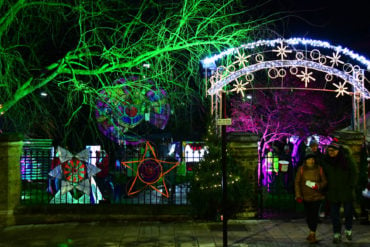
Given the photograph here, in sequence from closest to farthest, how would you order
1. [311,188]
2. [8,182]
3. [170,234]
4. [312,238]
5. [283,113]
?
[311,188] → [312,238] → [170,234] → [8,182] → [283,113]

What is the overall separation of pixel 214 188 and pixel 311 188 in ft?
7.55

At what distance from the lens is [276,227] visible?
8.95m

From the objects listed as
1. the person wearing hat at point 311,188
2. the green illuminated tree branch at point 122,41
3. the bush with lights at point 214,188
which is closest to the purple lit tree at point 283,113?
the green illuminated tree branch at point 122,41

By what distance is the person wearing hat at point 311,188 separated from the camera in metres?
7.57

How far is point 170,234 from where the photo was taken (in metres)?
8.45

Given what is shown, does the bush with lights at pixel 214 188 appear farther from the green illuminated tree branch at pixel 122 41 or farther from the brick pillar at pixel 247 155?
the green illuminated tree branch at pixel 122 41

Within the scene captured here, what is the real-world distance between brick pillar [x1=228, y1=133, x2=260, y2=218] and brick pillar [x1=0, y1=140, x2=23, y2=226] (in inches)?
182

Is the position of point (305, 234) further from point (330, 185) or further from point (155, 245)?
point (155, 245)

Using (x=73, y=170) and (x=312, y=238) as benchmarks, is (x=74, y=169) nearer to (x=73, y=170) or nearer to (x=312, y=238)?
(x=73, y=170)

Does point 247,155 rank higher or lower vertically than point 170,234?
higher

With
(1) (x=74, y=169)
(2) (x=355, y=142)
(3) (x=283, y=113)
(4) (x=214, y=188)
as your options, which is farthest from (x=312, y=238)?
(3) (x=283, y=113)

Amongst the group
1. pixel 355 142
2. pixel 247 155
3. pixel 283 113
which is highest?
pixel 283 113

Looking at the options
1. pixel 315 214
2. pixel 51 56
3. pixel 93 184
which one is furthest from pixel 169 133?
pixel 315 214

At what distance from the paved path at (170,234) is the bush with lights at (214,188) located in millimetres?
292
